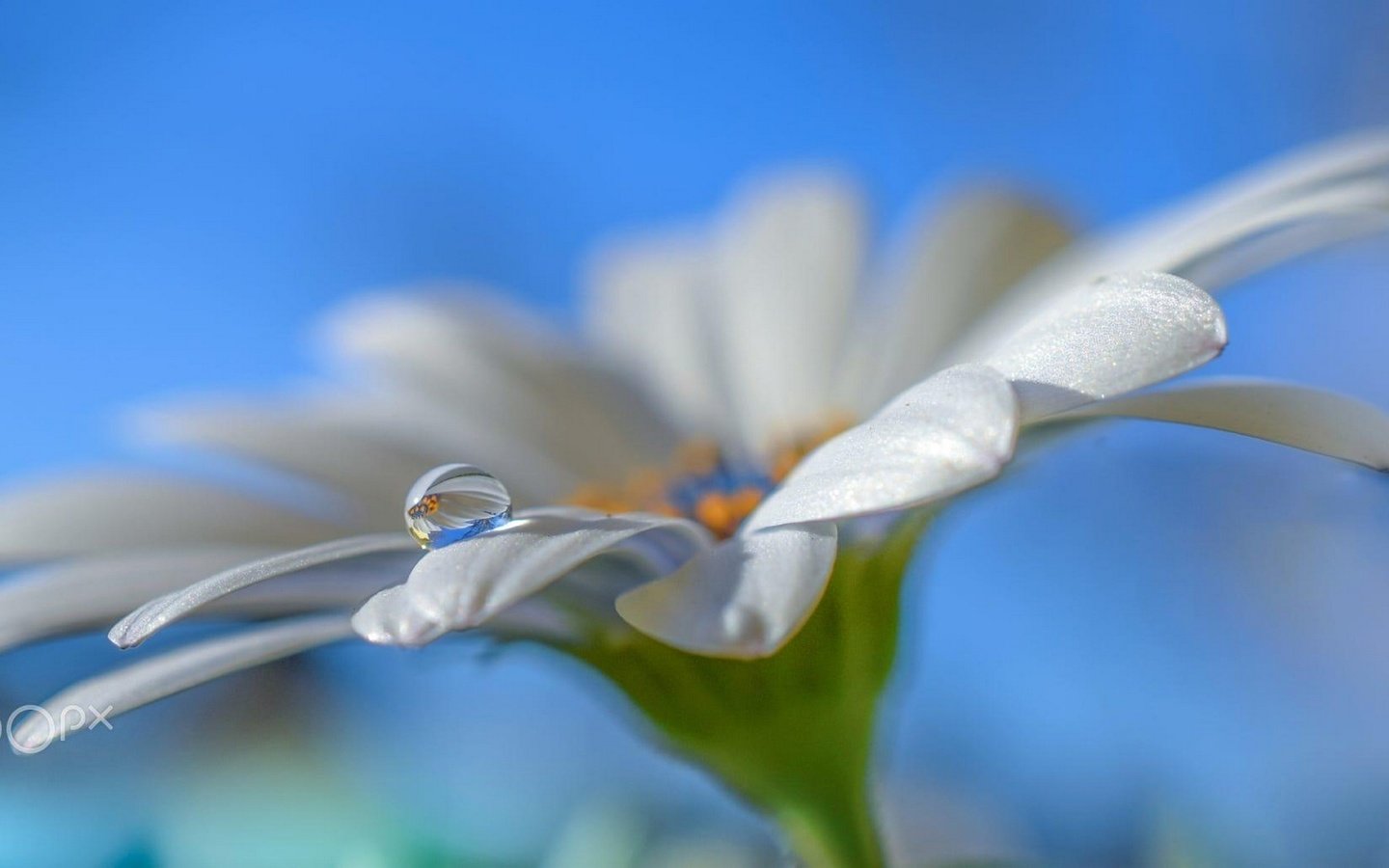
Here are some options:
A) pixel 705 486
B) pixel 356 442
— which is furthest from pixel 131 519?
pixel 705 486

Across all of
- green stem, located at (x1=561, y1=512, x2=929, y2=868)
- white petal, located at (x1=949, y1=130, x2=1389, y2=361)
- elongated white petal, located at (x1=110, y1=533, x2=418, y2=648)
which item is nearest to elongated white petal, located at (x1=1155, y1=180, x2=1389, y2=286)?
white petal, located at (x1=949, y1=130, x2=1389, y2=361)

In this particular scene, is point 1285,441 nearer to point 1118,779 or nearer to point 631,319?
point 1118,779

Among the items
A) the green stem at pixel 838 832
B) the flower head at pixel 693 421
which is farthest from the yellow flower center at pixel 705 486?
the green stem at pixel 838 832

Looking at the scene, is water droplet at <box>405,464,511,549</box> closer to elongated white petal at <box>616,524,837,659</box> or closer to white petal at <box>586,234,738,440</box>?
elongated white petal at <box>616,524,837,659</box>

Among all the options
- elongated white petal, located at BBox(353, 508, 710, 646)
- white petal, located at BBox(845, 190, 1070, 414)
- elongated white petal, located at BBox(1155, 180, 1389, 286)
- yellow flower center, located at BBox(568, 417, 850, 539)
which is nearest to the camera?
elongated white petal, located at BBox(353, 508, 710, 646)

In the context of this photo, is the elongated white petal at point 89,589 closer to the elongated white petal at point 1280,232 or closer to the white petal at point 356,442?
the white petal at point 356,442
